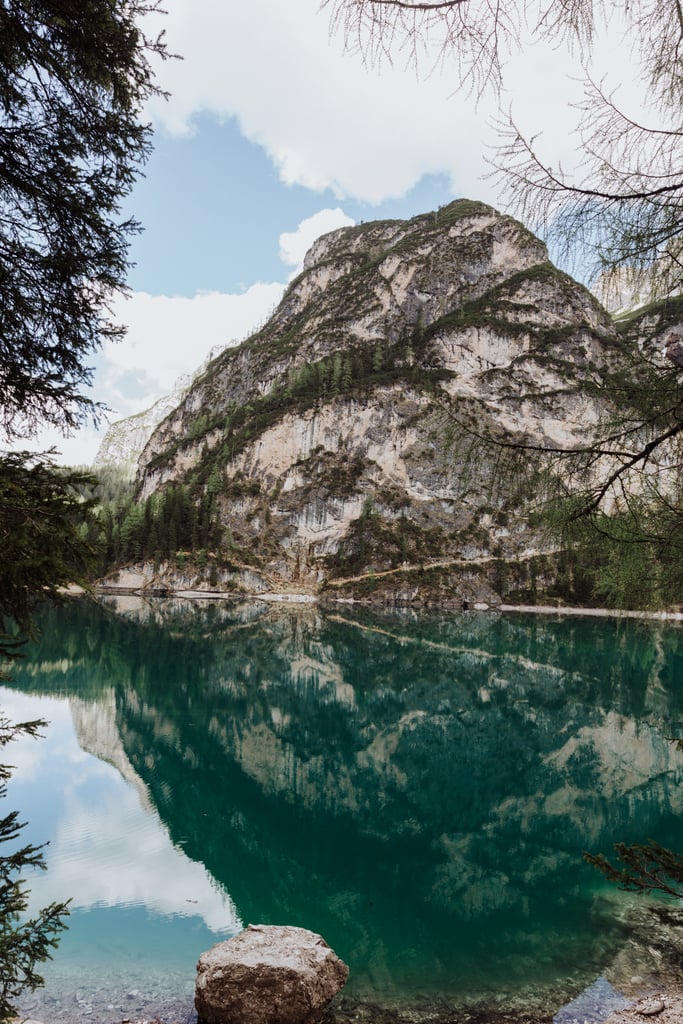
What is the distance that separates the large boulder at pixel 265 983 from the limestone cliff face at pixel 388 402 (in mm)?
80756

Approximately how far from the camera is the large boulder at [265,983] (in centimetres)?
652

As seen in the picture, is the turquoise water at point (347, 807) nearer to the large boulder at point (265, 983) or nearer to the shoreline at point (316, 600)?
the large boulder at point (265, 983)

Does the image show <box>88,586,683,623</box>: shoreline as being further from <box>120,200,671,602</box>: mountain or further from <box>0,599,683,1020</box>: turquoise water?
<box>0,599,683,1020</box>: turquoise water

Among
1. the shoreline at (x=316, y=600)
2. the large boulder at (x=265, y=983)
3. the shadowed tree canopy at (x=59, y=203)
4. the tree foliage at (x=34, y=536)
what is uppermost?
the shadowed tree canopy at (x=59, y=203)

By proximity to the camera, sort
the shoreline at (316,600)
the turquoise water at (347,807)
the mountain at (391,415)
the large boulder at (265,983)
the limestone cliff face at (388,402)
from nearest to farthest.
→ the large boulder at (265,983)
the turquoise water at (347,807)
the shoreline at (316,600)
the mountain at (391,415)
the limestone cliff face at (388,402)

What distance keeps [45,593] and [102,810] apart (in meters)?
14.7

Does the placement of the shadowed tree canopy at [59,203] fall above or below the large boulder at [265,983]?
above

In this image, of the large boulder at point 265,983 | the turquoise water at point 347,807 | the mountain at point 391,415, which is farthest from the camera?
the mountain at point 391,415

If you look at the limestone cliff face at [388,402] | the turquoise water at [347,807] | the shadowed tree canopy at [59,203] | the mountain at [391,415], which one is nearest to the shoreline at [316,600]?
the mountain at [391,415]

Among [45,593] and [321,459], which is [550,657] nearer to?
[45,593]

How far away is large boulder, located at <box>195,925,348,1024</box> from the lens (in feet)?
21.4

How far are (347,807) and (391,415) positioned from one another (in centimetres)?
10970

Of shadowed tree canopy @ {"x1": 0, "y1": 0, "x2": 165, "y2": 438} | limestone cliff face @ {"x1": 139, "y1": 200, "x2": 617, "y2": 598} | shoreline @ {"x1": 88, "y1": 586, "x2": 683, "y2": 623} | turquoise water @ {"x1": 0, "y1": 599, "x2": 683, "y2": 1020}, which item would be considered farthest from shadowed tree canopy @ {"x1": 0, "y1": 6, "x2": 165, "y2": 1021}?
shoreline @ {"x1": 88, "y1": 586, "x2": 683, "y2": 623}

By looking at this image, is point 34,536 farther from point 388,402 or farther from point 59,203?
point 388,402
